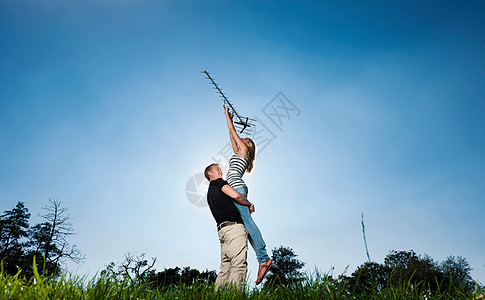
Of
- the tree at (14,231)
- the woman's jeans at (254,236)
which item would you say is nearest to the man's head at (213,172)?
the woman's jeans at (254,236)

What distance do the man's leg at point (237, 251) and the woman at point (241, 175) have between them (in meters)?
0.19

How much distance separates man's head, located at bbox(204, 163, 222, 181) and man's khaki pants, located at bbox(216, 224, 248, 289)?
43.9 inches

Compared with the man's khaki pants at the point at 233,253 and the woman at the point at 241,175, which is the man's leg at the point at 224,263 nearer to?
the man's khaki pants at the point at 233,253

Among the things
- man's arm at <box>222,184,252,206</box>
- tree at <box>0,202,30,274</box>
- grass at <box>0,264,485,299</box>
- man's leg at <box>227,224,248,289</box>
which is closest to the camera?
grass at <box>0,264,485,299</box>

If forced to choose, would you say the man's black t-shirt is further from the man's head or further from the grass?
the grass

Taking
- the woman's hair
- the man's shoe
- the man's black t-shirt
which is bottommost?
the man's shoe

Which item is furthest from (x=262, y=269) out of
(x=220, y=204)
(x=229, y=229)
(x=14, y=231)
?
(x=14, y=231)

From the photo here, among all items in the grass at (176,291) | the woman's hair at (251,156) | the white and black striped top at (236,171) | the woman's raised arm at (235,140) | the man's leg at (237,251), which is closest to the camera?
the grass at (176,291)

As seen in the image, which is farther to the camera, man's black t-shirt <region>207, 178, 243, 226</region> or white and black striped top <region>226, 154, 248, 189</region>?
white and black striped top <region>226, 154, 248, 189</region>

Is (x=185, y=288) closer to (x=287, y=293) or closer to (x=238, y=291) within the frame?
(x=238, y=291)

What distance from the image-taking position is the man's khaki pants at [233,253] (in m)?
5.40

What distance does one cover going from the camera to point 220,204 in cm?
602

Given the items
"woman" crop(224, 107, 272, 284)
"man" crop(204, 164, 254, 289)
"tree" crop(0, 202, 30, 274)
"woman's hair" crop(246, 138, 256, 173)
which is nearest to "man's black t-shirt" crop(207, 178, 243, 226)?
"man" crop(204, 164, 254, 289)

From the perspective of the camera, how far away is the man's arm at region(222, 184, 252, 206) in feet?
19.2
